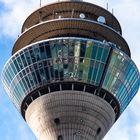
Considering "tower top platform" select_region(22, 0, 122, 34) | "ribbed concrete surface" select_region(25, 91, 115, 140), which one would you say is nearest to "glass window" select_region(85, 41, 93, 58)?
"tower top platform" select_region(22, 0, 122, 34)

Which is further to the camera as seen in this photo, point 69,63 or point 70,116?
point 69,63

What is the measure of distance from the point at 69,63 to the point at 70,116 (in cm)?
672

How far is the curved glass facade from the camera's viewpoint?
76.9 meters

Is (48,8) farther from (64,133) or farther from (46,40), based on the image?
(64,133)

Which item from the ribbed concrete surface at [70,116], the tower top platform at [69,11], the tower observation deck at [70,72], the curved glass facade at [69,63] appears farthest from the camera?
the tower top platform at [69,11]

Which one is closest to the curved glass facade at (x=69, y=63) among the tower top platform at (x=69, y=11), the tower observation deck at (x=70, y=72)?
the tower observation deck at (x=70, y=72)

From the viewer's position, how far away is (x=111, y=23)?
82125 mm

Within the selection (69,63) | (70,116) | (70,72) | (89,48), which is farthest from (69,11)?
(70,116)

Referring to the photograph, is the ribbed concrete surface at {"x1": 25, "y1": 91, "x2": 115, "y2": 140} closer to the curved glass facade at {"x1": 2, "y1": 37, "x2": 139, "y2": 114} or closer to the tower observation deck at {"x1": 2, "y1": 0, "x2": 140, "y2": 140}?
the tower observation deck at {"x1": 2, "y1": 0, "x2": 140, "y2": 140}

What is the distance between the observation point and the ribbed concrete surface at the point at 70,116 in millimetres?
75375

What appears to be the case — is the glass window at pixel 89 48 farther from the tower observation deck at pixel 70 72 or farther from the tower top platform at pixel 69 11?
the tower top platform at pixel 69 11

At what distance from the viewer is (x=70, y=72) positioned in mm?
77000

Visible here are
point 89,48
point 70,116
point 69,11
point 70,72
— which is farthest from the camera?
point 69,11

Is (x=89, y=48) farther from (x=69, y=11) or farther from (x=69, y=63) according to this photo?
(x=69, y=11)
